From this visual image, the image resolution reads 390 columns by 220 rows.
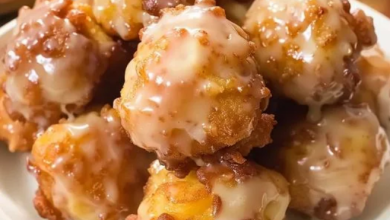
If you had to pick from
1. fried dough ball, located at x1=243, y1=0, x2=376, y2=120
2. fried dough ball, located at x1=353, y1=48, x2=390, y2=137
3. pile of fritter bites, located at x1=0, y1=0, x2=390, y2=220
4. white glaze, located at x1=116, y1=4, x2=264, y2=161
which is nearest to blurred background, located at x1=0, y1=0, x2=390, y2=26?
fried dough ball, located at x1=353, y1=48, x2=390, y2=137

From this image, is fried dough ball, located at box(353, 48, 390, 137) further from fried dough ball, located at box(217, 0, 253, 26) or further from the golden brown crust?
the golden brown crust

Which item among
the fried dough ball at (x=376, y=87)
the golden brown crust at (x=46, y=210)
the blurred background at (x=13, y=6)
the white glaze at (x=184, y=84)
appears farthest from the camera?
the blurred background at (x=13, y=6)

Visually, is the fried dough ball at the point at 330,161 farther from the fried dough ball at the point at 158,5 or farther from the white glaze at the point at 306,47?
the fried dough ball at the point at 158,5

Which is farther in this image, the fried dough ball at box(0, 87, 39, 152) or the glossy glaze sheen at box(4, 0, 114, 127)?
the fried dough ball at box(0, 87, 39, 152)

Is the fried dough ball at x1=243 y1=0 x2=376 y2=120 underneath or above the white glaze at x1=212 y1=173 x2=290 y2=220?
above

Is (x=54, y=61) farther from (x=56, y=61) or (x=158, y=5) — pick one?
(x=158, y=5)

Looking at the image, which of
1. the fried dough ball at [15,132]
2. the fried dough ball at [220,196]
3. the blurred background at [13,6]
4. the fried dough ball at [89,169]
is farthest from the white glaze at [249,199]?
the blurred background at [13,6]

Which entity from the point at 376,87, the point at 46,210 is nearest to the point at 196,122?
the point at 46,210
